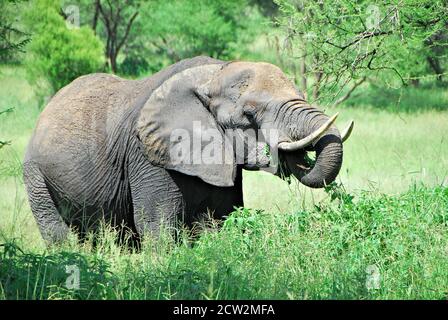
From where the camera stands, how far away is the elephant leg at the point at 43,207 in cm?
900

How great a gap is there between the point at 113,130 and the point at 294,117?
1.98 m

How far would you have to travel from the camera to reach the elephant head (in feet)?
23.6

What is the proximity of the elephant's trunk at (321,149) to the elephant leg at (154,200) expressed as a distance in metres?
1.35

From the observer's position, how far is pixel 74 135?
8.66m

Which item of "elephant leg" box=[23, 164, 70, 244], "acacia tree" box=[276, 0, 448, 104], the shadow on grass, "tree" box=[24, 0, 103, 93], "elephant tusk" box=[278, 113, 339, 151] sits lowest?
the shadow on grass

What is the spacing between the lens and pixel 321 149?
7.13 m

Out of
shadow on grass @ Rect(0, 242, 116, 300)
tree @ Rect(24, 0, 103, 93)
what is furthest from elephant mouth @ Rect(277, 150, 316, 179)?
tree @ Rect(24, 0, 103, 93)

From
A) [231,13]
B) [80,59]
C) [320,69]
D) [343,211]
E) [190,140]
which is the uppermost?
[231,13]

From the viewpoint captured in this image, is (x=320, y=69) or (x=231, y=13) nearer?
(x=320, y=69)

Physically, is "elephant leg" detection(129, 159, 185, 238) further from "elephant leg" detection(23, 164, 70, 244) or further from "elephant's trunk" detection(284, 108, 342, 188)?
"elephant's trunk" detection(284, 108, 342, 188)

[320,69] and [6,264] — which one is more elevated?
[320,69]
